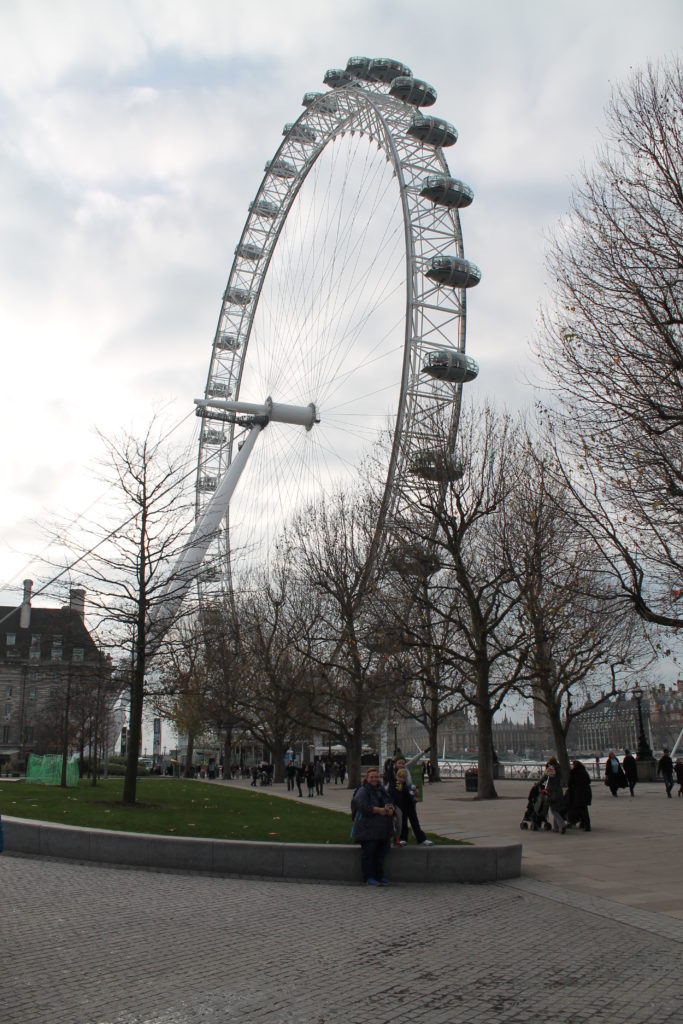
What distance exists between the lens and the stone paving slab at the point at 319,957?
21.2 feet

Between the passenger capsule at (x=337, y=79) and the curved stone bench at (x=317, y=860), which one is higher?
the passenger capsule at (x=337, y=79)

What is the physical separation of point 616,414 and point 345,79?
3528 centimetres

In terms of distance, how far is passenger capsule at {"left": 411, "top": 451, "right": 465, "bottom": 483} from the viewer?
30.0m

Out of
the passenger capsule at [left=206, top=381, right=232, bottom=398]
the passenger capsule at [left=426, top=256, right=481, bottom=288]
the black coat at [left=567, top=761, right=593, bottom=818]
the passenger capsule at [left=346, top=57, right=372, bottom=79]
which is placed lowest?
the black coat at [left=567, top=761, right=593, bottom=818]

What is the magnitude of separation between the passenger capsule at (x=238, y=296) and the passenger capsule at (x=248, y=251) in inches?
83.4

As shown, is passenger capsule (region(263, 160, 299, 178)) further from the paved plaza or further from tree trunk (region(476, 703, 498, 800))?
the paved plaza

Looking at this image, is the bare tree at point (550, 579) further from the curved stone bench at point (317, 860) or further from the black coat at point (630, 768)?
the curved stone bench at point (317, 860)

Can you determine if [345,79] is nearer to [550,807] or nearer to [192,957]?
[550,807]

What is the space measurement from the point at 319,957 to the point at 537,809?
12.1 meters

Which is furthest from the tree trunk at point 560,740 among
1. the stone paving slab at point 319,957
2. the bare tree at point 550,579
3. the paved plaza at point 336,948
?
the stone paving slab at point 319,957

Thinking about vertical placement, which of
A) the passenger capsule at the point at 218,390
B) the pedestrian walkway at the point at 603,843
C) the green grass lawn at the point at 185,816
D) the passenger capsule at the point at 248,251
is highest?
the passenger capsule at the point at 248,251

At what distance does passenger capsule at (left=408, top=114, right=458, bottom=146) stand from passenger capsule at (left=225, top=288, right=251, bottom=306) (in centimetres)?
2126

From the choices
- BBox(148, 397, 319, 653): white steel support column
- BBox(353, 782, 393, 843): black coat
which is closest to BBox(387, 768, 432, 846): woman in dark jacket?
BBox(353, 782, 393, 843): black coat

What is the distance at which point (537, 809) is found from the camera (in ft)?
62.9
